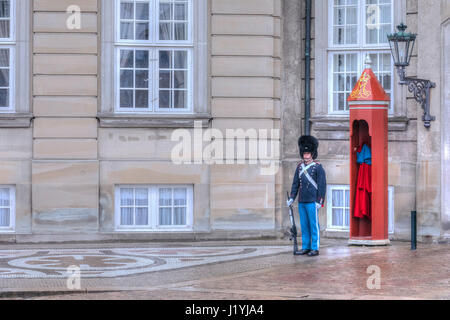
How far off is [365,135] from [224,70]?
285 cm

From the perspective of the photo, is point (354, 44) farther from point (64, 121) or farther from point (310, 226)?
point (64, 121)

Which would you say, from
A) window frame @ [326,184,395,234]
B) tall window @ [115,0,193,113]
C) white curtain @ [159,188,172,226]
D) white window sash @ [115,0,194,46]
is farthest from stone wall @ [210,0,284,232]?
window frame @ [326,184,395,234]

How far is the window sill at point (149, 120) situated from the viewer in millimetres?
18750

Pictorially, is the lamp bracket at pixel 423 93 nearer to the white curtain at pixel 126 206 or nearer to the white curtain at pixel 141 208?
the white curtain at pixel 141 208

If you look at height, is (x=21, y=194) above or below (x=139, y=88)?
below

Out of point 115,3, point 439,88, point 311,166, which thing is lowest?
point 311,166

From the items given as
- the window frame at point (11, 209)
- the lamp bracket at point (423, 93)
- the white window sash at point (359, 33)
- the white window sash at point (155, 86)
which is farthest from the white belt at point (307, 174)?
the window frame at point (11, 209)

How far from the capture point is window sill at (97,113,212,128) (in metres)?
18.8

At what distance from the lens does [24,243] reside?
18.5 m

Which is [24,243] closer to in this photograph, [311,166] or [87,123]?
[87,123]

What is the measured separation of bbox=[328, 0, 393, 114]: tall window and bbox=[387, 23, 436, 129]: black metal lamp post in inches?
36.9

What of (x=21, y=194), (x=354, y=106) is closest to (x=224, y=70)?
(x=354, y=106)

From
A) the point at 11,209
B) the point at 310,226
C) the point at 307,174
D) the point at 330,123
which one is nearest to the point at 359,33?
the point at 330,123
